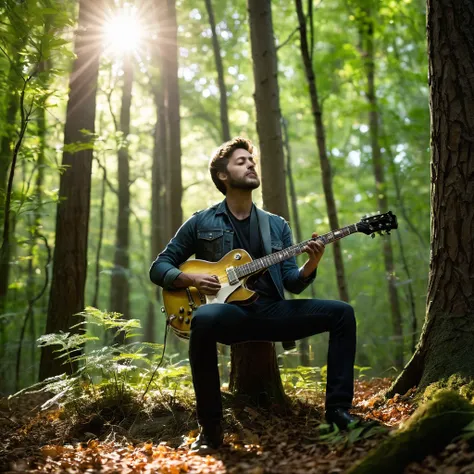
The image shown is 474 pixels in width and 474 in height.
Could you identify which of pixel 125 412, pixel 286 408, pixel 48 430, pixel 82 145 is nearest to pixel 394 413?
pixel 286 408

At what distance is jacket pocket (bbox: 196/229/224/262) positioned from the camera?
4785 mm

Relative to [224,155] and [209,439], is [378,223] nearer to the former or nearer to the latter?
[224,155]

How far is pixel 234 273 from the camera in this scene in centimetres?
450

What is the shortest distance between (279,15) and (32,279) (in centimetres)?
979

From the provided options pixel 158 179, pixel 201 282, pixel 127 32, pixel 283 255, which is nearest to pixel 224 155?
pixel 283 255

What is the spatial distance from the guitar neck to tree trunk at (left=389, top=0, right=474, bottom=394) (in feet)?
2.76

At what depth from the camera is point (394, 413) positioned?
14.2ft

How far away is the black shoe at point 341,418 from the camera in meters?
3.84

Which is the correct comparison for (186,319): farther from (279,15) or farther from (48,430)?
(279,15)

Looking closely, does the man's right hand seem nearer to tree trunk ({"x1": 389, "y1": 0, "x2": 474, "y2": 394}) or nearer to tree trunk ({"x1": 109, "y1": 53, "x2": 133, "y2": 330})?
tree trunk ({"x1": 389, "y1": 0, "x2": 474, "y2": 394})

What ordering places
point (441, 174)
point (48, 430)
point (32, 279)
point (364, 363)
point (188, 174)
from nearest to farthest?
1. point (441, 174)
2. point (48, 430)
3. point (32, 279)
4. point (364, 363)
5. point (188, 174)

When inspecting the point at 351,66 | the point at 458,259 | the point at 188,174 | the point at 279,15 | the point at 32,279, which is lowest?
the point at 458,259

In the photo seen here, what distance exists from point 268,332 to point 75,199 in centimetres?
375

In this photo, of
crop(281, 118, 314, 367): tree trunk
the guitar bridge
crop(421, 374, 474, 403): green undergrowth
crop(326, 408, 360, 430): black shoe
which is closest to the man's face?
the guitar bridge
